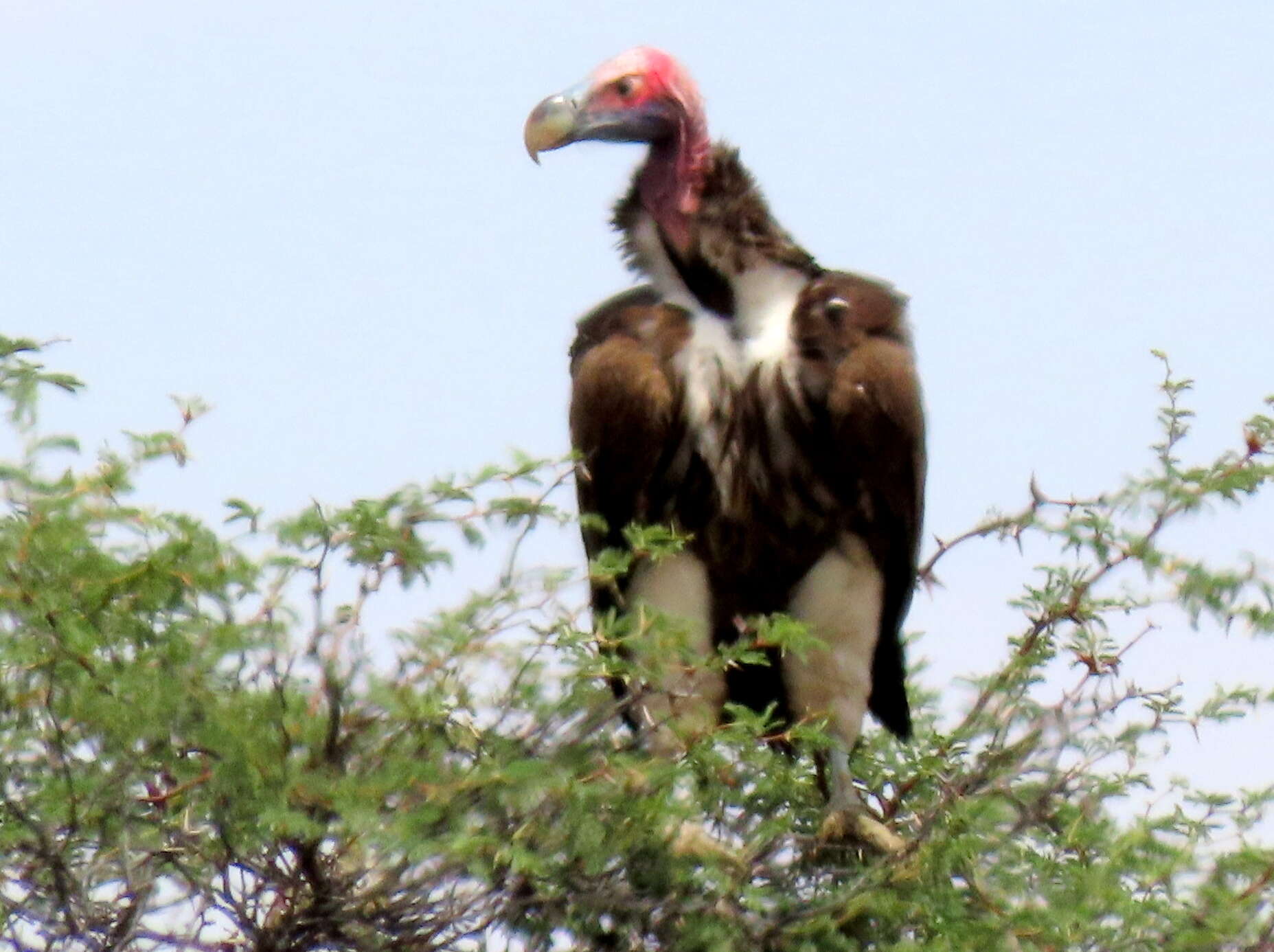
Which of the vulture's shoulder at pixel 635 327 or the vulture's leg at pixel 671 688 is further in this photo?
the vulture's shoulder at pixel 635 327

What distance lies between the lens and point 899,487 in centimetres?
486

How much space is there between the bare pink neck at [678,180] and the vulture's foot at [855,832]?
1386 mm

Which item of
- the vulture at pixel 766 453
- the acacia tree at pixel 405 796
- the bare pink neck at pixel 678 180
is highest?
the bare pink neck at pixel 678 180

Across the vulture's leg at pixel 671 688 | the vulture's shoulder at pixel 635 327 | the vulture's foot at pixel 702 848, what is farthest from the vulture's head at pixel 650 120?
the vulture's foot at pixel 702 848

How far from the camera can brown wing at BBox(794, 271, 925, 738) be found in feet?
15.6

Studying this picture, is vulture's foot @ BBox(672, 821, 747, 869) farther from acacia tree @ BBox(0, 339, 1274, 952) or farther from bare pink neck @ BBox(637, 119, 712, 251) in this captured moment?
bare pink neck @ BBox(637, 119, 712, 251)

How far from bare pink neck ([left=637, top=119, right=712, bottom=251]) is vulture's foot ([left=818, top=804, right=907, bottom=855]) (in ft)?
4.55

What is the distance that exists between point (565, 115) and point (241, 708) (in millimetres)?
2428

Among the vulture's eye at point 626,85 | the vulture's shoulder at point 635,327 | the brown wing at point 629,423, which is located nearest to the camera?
the brown wing at point 629,423

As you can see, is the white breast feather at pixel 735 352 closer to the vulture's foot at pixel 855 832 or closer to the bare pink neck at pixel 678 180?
the bare pink neck at pixel 678 180

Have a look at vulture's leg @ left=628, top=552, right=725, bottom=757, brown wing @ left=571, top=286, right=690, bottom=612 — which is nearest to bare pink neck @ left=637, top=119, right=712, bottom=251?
brown wing @ left=571, top=286, right=690, bottom=612

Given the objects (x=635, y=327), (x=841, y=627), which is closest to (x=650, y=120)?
(x=635, y=327)

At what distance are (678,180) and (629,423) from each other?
860mm

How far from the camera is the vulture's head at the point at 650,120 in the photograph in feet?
17.4
